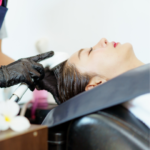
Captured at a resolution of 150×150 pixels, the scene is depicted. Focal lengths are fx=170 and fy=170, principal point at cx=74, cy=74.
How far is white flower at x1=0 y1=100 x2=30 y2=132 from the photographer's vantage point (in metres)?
0.54

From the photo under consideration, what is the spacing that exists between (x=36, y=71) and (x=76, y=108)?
0.38 m

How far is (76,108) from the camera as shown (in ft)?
2.06

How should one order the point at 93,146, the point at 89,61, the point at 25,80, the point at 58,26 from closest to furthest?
the point at 93,146
the point at 25,80
the point at 89,61
the point at 58,26

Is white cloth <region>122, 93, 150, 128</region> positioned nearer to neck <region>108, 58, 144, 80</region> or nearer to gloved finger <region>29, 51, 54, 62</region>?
neck <region>108, 58, 144, 80</region>

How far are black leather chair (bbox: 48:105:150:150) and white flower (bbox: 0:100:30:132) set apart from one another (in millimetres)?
162

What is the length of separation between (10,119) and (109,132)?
33 cm

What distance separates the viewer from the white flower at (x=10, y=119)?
1.78 ft

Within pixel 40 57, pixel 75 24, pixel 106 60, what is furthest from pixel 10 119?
pixel 75 24

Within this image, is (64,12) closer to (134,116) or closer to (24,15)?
(24,15)

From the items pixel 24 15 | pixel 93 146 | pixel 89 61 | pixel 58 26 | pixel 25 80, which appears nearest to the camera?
pixel 93 146

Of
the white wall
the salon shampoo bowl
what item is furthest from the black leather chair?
the white wall

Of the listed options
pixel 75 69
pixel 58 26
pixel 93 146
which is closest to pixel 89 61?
pixel 75 69

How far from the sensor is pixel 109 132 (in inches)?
20.9

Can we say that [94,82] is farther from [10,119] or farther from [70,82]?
[10,119]
